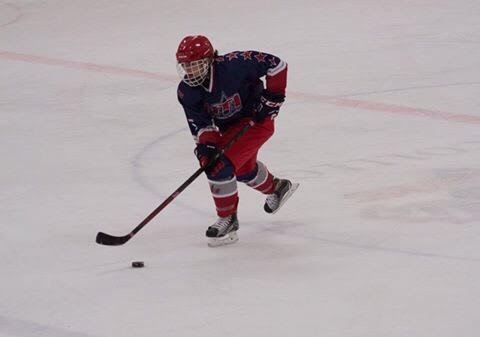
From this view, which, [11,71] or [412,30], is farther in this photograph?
[412,30]

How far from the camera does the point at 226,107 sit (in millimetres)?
4613

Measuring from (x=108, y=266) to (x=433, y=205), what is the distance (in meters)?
1.44

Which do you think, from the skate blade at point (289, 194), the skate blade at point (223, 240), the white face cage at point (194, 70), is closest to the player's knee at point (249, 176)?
the skate blade at point (289, 194)

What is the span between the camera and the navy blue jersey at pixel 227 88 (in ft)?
14.9

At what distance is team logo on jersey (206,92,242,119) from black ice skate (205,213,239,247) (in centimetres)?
41

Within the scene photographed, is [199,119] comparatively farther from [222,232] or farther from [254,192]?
[254,192]

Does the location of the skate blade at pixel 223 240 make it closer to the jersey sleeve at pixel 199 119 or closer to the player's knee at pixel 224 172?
the player's knee at pixel 224 172

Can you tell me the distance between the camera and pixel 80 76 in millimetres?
7637

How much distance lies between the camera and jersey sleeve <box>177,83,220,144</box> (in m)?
4.57

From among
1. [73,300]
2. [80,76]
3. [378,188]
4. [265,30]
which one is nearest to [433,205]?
[378,188]

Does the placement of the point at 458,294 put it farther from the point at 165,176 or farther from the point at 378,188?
the point at 165,176

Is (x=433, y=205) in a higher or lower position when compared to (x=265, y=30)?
higher

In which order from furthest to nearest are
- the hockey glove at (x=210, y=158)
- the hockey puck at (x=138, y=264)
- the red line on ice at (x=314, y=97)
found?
the red line on ice at (x=314, y=97) < the hockey glove at (x=210, y=158) < the hockey puck at (x=138, y=264)

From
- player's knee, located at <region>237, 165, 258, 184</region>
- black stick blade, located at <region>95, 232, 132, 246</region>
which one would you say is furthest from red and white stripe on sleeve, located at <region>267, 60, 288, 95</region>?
black stick blade, located at <region>95, 232, 132, 246</region>
